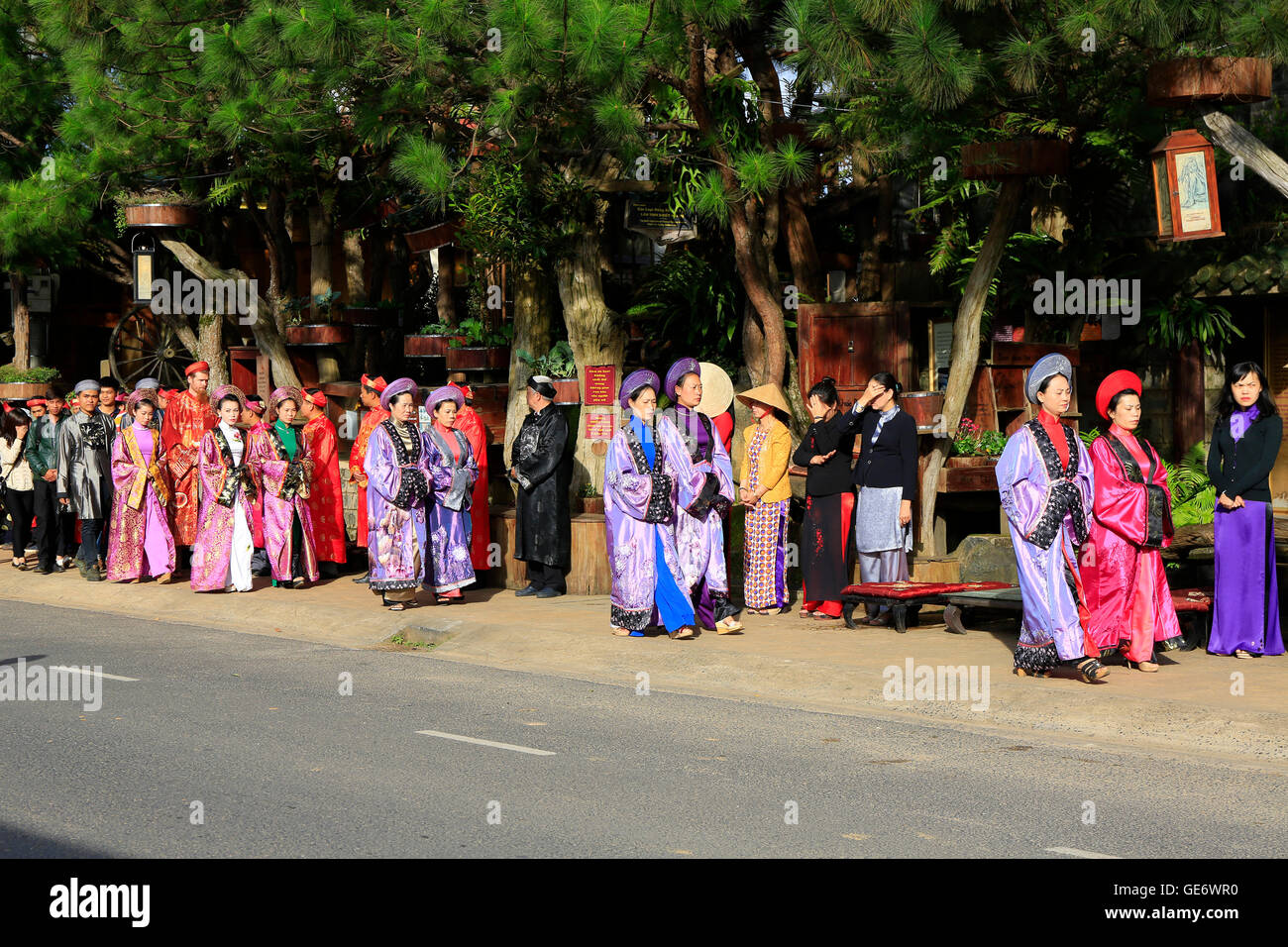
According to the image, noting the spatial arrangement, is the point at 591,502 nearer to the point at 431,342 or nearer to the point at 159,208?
the point at 431,342

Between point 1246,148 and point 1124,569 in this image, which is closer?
point 1124,569

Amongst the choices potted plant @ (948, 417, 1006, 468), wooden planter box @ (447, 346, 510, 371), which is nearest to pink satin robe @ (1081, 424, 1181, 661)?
potted plant @ (948, 417, 1006, 468)

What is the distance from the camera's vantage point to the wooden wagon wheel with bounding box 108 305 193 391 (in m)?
24.0

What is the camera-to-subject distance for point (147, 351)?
83.4 ft

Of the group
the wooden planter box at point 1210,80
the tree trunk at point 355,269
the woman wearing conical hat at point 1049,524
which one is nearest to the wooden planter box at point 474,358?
the tree trunk at point 355,269

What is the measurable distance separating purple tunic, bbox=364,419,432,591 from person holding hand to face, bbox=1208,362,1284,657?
19.1ft

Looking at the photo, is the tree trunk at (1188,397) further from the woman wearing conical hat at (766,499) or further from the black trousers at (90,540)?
the black trousers at (90,540)

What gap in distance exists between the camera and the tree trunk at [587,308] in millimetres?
13422

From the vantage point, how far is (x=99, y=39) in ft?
46.5

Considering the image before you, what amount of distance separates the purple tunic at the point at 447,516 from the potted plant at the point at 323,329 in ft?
22.0

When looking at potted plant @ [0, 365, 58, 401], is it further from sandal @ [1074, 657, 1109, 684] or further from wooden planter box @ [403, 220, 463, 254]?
sandal @ [1074, 657, 1109, 684]

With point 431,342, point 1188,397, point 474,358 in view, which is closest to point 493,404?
point 474,358

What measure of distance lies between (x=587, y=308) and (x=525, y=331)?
116 cm

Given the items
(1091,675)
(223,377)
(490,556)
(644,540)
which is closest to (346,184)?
(223,377)
